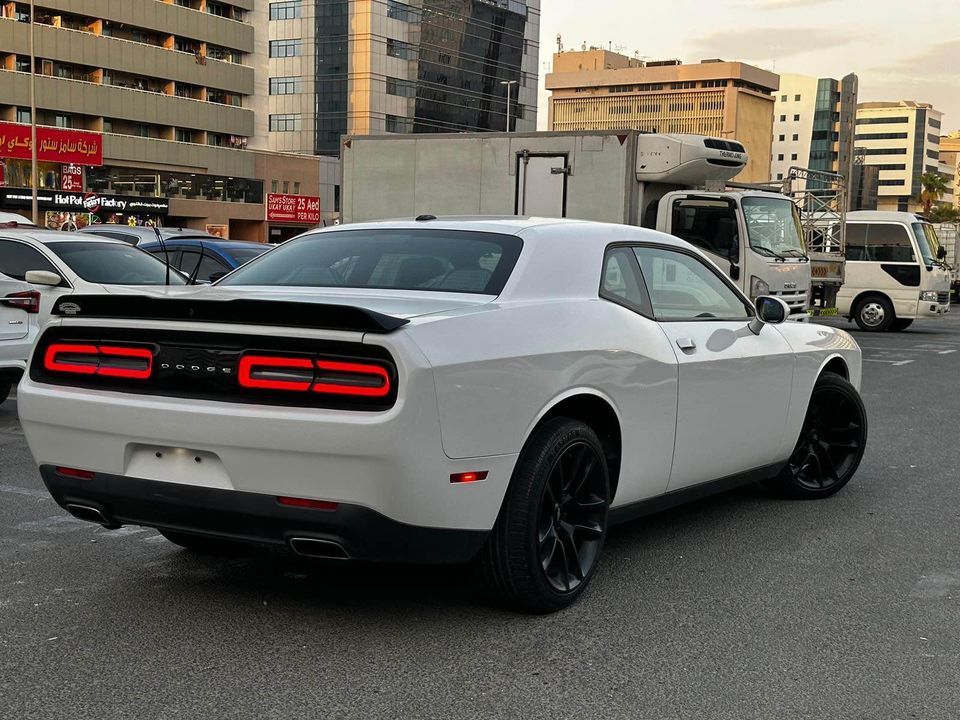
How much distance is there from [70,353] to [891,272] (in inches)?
891

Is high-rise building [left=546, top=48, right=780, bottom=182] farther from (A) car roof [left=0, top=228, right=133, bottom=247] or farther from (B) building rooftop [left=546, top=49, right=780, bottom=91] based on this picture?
(A) car roof [left=0, top=228, right=133, bottom=247]

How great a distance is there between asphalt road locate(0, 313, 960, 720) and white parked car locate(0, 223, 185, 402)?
3.71 metres

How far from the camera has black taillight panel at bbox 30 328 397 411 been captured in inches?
153

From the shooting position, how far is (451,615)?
14.8 feet

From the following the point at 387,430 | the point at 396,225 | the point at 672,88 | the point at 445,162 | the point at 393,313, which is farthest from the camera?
the point at 672,88

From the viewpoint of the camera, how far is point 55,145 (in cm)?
6831

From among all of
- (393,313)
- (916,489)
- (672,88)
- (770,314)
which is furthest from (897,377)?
(672,88)

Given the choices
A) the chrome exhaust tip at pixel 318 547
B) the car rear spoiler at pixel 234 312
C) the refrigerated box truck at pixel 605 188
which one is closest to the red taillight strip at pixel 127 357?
the car rear spoiler at pixel 234 312

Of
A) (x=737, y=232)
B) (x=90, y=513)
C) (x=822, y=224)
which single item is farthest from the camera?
(x=822, y=224)

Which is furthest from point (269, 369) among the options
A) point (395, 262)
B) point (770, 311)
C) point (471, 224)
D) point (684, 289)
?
point (770, 311)

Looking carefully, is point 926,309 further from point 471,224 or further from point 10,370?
→ point 471,224

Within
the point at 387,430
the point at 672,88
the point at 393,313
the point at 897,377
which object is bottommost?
the point at 897,377

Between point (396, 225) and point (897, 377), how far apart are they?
1095 centimetres

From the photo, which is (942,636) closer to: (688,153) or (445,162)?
(688,153)
